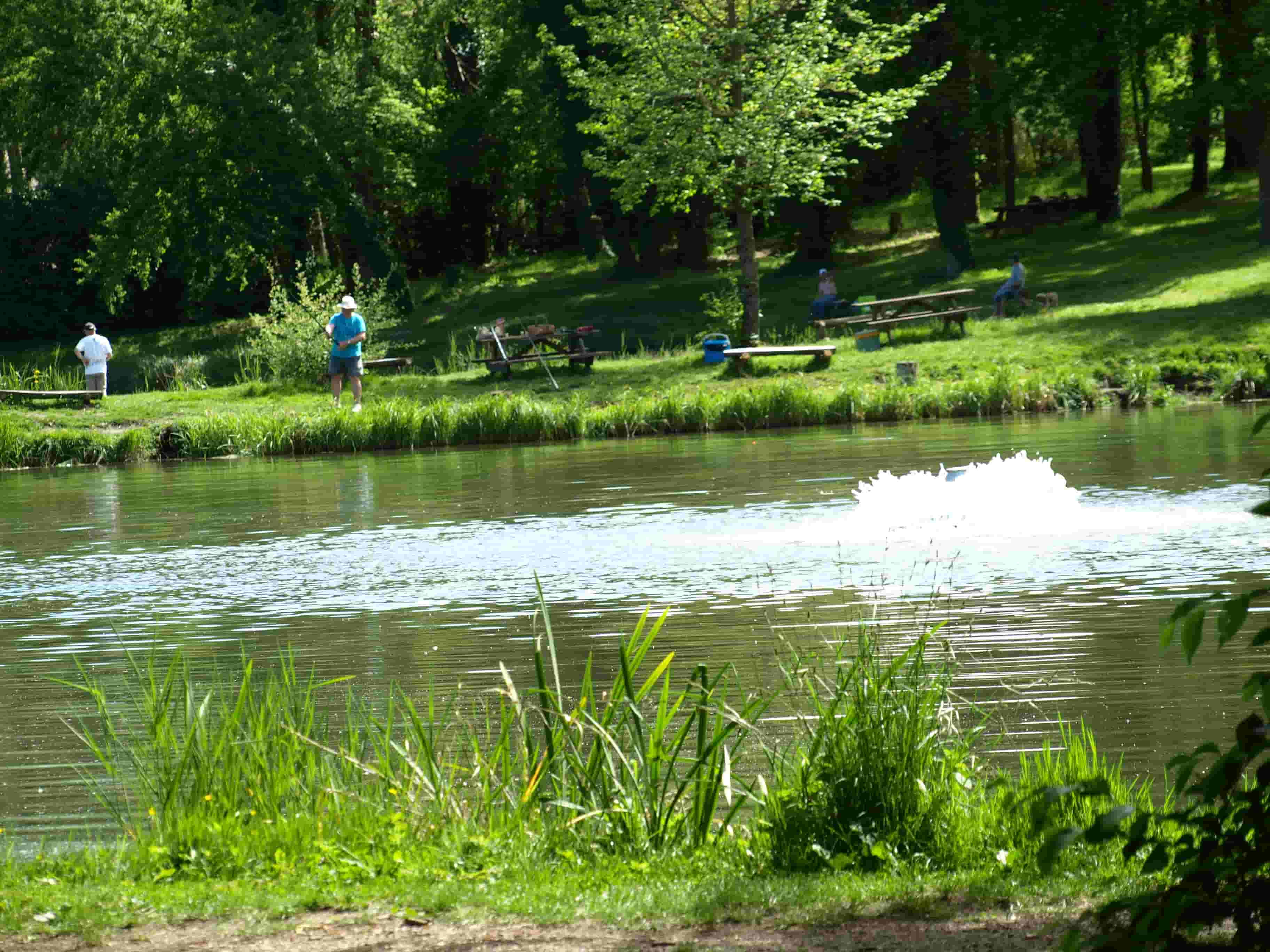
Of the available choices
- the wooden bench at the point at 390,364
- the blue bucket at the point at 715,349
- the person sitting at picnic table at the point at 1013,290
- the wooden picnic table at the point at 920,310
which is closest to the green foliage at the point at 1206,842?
the blue bucket at the point at 715,349

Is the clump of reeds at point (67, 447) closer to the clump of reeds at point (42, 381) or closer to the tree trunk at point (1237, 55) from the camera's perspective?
the clump of reeds at point (42, 381)

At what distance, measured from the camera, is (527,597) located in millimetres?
13859

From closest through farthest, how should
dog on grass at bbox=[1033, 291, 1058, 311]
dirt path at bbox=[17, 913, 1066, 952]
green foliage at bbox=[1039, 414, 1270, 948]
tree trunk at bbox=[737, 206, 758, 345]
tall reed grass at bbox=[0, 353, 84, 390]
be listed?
green foliage at bbox=[1039, 414, 1270, 948] → dirt path at bbox=[17, 913, 1066, 952] → tall reed grass at bbox=[0, 353, 84, 390] → dog on grass at bbox=[1033, 291, 1058, 311] → tree trunk at bbox=[737, 206, 758, 345]

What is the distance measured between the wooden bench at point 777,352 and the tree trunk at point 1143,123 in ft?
60.1

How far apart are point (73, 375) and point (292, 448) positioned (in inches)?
349

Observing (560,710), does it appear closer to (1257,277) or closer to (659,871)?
(659,871)

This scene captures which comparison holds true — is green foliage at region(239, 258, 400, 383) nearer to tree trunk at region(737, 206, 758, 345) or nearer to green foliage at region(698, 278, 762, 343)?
green foliage at region(698, 278, 762, 343)

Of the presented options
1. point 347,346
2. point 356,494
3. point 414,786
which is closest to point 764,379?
point 347,346

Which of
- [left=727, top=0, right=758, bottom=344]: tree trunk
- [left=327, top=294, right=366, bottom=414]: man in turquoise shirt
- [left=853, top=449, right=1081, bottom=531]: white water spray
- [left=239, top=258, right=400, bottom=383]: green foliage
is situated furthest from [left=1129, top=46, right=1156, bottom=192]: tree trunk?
[left=853, top=449, right=1081, bottom=531]: white water spray

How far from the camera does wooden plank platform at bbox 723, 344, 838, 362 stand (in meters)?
34.6

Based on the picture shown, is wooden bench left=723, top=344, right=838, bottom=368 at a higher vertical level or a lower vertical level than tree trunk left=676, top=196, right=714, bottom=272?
lower

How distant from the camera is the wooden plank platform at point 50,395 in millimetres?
34562

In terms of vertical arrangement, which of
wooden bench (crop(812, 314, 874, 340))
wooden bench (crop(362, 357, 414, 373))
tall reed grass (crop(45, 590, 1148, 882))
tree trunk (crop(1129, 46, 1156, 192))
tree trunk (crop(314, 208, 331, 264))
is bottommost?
tall reed grass (crop(45, 590, 1148, 882))

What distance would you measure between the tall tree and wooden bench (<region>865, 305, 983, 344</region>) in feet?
10.2
